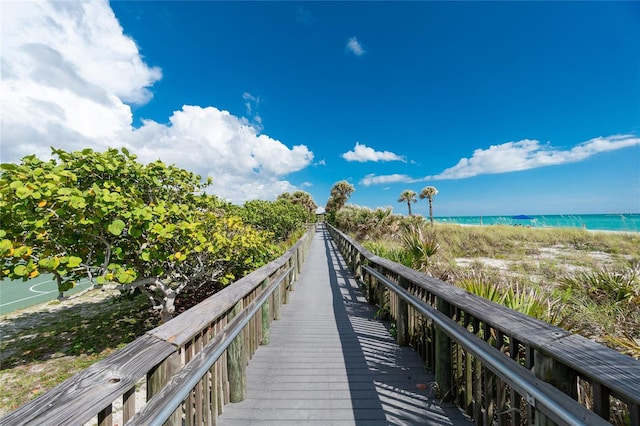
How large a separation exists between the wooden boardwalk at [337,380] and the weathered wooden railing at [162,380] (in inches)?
13.9

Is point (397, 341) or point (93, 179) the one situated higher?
point (93, 179)

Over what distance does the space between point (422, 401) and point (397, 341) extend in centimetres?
126

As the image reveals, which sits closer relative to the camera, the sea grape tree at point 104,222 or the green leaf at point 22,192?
the green leaf at point 22,192

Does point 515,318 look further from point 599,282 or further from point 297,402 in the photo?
point 599,282

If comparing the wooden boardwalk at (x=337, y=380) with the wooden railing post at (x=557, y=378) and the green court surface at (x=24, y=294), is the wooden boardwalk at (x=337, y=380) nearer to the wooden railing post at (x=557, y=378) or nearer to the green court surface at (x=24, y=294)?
the wooden railing post at (x=557, y=378)

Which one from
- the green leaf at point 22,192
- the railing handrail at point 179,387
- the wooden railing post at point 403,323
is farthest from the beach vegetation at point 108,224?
the wooden railing post at point 403,323

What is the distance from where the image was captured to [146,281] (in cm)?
541

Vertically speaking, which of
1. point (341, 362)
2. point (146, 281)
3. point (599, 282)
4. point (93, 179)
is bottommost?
point (341, 362)

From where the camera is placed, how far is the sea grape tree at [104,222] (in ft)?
12.6

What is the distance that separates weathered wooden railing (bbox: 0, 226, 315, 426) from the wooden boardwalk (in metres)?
0.35

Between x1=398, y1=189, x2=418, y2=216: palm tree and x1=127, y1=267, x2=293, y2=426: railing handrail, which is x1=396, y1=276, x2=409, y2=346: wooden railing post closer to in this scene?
x1=127, y1=267, x2=293, y2=426: railing handrail

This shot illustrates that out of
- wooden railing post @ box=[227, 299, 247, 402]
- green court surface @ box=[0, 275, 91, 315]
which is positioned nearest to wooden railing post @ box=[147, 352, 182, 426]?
wooden railing post @ box=[227, 299, 247, 402]

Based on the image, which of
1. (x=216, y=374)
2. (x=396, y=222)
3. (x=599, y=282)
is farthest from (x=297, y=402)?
(x=396, y=222)

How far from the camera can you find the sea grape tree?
3.84m
